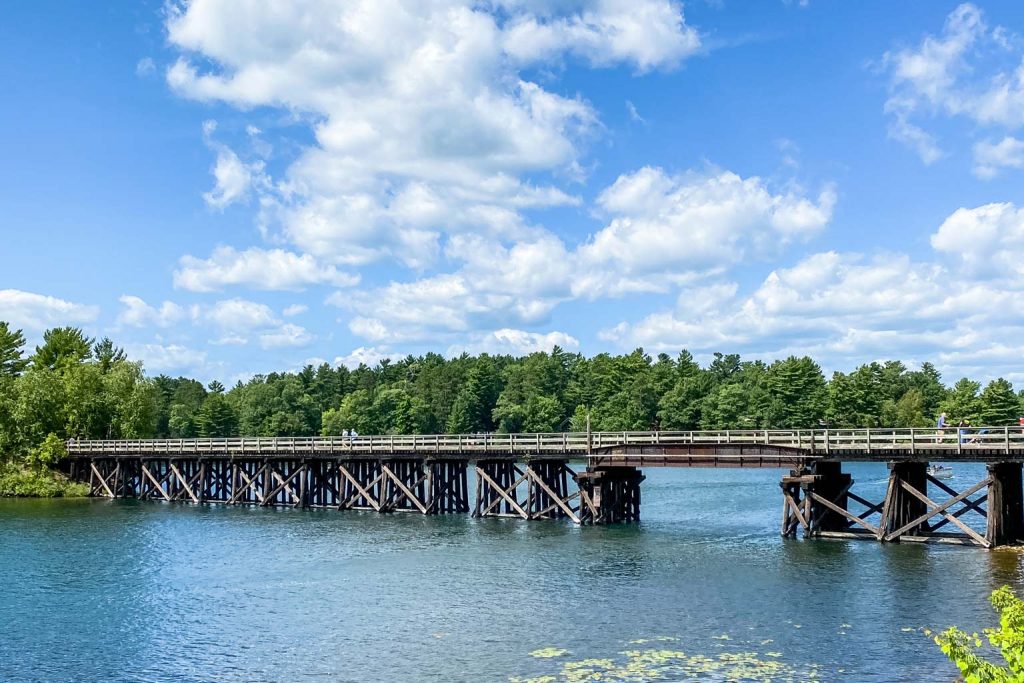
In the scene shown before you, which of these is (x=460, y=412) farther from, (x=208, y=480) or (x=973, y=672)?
(x=973, y=672)

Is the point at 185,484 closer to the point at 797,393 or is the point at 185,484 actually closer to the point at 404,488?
the point at 404,488

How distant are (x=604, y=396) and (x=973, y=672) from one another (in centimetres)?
12774

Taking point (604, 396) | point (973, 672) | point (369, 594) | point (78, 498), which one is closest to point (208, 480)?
point (78, 498)

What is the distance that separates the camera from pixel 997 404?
11200cm

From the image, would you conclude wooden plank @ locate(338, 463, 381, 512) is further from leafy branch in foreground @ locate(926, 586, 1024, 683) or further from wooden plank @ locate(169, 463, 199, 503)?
leafy branch in foreground @ locate(926, 586, 1024, 683)

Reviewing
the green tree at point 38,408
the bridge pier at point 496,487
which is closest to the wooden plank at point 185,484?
the green tree at point 38,408

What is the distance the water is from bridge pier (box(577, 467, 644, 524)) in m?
1.57

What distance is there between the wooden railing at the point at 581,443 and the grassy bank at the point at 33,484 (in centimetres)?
252

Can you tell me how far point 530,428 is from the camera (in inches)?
5246

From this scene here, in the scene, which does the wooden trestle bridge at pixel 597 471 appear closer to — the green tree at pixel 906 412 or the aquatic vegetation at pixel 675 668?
the aquatic vegetation at pixel 675 668

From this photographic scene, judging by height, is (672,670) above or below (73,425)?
below

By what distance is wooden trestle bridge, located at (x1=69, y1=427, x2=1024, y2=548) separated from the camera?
39219 millimetres

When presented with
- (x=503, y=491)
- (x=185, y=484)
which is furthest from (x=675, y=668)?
(x=185, y=484)

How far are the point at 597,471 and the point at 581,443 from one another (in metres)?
2.43
